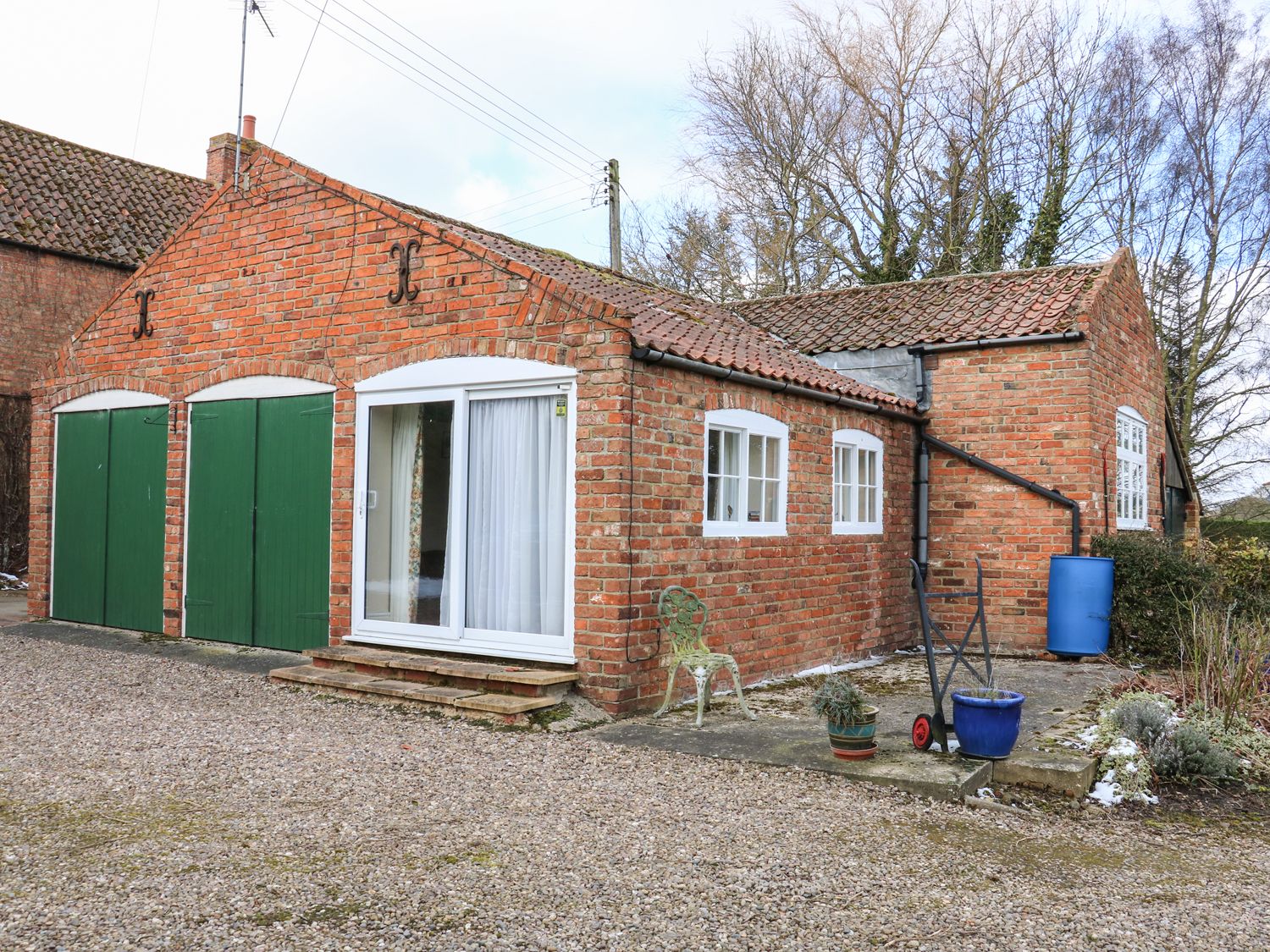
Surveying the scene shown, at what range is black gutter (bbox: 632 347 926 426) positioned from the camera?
728cm

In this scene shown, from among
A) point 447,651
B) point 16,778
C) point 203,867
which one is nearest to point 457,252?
point 447,651

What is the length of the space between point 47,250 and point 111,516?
906 centimetres

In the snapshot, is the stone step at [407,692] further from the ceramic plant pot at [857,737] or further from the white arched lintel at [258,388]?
the white arched lintel at [258,388]

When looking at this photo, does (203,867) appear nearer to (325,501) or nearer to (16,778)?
(16,778)

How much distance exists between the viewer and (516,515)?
786 centimetres

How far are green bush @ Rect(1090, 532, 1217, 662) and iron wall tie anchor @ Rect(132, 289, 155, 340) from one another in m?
9.88

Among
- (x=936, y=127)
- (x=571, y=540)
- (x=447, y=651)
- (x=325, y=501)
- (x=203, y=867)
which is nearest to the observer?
(x=203, y=867)

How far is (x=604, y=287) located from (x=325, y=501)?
313cm

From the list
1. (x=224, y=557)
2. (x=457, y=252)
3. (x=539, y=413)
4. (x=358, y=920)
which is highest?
(x=457, y=252)

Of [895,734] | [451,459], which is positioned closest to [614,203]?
[451,459]

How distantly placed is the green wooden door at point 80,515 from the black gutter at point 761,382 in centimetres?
671

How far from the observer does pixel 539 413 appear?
25.4ft

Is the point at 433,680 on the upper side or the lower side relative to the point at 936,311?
lower

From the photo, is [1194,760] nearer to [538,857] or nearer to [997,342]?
[538,857]
